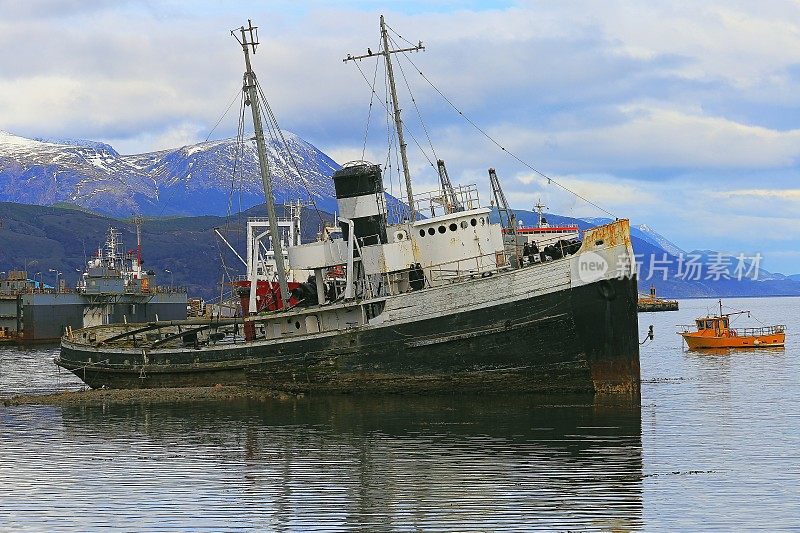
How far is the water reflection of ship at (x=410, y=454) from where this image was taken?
20.5 meters

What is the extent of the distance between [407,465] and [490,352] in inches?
437

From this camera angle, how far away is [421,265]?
38.9 meters

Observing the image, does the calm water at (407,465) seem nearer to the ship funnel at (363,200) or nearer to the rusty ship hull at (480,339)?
the rusty ship hull at (480,339)

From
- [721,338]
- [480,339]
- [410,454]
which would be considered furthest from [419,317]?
[721,338]

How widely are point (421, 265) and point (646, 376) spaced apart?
20.2 metres

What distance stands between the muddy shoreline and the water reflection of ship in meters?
0.80

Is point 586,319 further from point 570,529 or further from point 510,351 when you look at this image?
point 570,529

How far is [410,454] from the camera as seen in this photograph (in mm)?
27078

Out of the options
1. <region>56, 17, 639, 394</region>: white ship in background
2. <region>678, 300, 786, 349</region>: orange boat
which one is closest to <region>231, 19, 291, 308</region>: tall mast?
<region>56, 17, 639, 394</region>: white ship in background

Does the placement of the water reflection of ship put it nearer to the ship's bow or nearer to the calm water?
the calm water

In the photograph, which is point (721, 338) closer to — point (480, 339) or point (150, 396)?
point (480, 339)

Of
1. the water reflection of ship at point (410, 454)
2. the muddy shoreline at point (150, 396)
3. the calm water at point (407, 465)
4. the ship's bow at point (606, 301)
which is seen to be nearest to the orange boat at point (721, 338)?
the calm water at point (407, 465)

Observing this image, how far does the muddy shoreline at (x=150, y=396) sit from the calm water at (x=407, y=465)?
35.7 inches

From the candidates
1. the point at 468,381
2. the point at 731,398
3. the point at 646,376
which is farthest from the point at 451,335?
the point at 646,376
